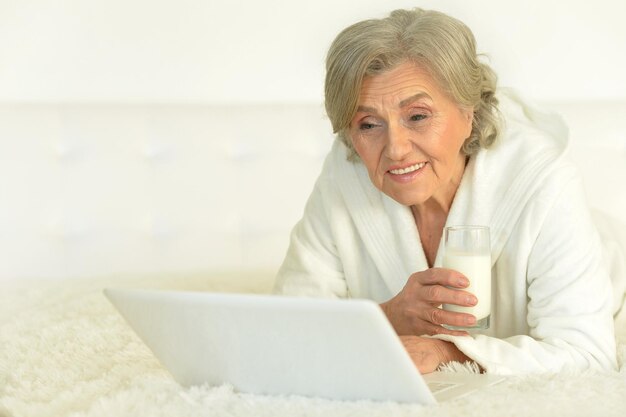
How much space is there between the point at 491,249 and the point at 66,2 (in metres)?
1.78

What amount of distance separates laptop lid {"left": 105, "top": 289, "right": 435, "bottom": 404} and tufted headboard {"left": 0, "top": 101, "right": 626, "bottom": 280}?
4.77ft

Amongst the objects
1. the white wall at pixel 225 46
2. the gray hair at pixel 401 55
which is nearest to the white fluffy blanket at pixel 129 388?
the gray hair at pixel 401 55

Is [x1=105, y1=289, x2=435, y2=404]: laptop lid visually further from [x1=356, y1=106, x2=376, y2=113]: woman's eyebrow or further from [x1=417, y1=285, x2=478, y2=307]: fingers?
[x1=356, y1=106, x2=376, y2=113]: woman's eyebrow

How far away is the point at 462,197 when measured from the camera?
201 centimetres

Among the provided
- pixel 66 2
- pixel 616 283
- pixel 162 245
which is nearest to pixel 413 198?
pixel 616 283

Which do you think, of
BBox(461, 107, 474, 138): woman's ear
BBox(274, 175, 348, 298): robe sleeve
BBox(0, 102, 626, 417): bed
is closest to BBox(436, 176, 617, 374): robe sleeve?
BBox(461, 107, 474, 138): woman's ear

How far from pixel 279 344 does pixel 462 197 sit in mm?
782

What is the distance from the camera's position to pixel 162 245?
2941mm

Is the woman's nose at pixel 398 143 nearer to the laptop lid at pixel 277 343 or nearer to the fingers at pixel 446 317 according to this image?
the fingers at pixel 446 317

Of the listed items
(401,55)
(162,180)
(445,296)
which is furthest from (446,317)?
(162,180)

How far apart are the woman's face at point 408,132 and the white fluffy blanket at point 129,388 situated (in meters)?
0.47

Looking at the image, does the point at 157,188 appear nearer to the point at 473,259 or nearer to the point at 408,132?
the point at 408,132

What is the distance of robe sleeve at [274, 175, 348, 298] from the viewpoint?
7.14ft

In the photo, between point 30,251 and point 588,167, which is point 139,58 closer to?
point 30,251
